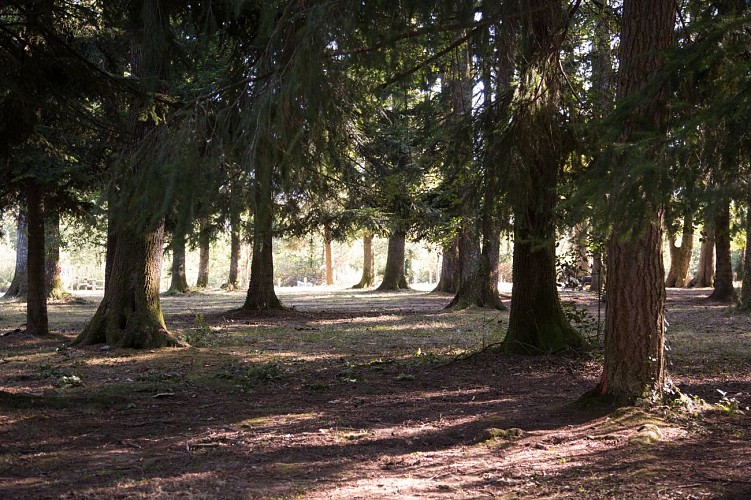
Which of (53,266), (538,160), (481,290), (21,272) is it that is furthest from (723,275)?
(21,272)

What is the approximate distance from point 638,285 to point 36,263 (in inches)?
Answer: 401

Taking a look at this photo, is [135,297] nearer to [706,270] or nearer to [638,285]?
[638,285]

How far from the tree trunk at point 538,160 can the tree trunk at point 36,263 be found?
816 cm

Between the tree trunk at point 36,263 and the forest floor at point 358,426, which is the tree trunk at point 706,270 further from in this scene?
the tree trunk at point 36,263

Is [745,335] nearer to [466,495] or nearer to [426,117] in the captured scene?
[426,117]

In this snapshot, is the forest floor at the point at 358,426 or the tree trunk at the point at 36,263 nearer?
the forest floor at the point at 358,426

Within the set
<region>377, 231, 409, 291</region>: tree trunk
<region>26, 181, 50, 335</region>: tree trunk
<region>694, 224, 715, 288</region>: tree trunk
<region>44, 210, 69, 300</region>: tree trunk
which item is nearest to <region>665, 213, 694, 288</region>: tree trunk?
<region>694, 224, 715, 288</region>: tree trunk

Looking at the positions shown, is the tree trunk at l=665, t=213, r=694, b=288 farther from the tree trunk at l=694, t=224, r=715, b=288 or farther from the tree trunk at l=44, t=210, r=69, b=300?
the tree trunk at l=44, t=210, r=69, b=300

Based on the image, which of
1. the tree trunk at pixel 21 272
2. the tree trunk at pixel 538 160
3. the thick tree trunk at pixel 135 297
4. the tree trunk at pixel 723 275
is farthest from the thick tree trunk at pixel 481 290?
the tree trunk at pixel 21 272

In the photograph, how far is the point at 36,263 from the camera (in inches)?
466

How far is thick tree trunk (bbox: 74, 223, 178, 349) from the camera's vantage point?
10.5 metres

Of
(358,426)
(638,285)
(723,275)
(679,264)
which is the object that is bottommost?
(358,426)

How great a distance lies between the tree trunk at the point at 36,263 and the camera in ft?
38.4

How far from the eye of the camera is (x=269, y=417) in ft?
20.5
